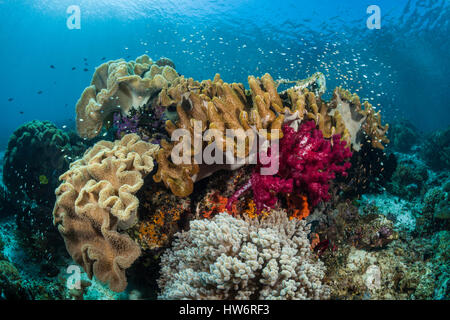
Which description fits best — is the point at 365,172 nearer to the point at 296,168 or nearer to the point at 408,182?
the point at 296,168

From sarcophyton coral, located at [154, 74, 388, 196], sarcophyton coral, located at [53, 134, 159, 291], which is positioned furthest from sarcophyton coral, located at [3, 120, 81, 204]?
A: sarcophyton coral, located at [154, 74, 388, 196]

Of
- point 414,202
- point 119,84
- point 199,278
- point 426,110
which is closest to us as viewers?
point 199,278

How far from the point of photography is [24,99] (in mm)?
132625

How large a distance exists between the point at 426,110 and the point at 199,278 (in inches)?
4806

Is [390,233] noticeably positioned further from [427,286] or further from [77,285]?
[77,285]

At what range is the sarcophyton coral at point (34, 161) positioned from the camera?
285 inches

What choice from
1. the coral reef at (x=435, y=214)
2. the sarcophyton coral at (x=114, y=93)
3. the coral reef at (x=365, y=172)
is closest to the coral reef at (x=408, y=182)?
the coral reef at (x=365, y=172)

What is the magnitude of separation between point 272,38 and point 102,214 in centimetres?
5466

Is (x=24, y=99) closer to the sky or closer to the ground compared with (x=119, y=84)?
closer to the sky

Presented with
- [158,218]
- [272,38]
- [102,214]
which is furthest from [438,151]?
[272,38]

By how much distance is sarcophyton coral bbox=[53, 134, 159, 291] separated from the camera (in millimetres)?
3202

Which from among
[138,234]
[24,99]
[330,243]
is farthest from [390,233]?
[24,99]

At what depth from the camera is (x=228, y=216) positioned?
3.33 meters

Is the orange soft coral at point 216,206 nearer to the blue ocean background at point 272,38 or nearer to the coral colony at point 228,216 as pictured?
the coral colony at point 228,216
